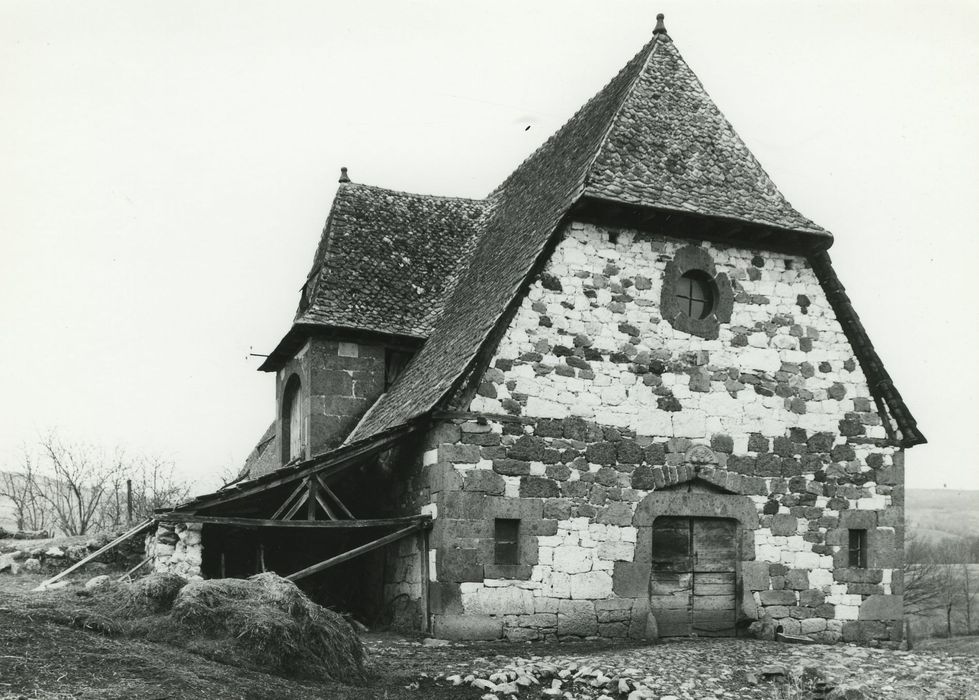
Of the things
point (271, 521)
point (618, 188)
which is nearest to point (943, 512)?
point (618, 188)

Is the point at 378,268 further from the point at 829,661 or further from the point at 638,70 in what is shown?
the point at 829,661

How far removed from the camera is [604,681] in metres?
10.7

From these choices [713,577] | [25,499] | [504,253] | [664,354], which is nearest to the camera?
[713,577]

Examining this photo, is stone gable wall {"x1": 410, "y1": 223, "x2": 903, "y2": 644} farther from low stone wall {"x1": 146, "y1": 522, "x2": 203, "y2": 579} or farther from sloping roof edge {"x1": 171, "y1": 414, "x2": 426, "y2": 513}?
low stone wall {"x1": 146, "y1": 522, "x2": 203, "y2": 579}

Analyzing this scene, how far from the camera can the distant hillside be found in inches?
3046

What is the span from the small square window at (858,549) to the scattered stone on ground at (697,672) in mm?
2227

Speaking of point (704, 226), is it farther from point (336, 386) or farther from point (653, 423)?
point (336, 386)

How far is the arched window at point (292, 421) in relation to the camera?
18589mm

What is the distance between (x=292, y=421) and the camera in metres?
19.7

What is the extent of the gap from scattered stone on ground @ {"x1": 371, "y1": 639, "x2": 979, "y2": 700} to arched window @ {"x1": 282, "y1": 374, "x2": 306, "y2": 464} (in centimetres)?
659

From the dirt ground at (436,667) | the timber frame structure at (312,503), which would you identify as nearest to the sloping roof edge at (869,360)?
the dirt ground at (436,667)

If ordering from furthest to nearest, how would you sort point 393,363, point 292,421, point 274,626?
point 292,421, point 393,363, point 274,626

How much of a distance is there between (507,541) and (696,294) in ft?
14.4

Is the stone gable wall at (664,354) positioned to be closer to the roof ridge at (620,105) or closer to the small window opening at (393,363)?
the roof ridge at (620,105)
